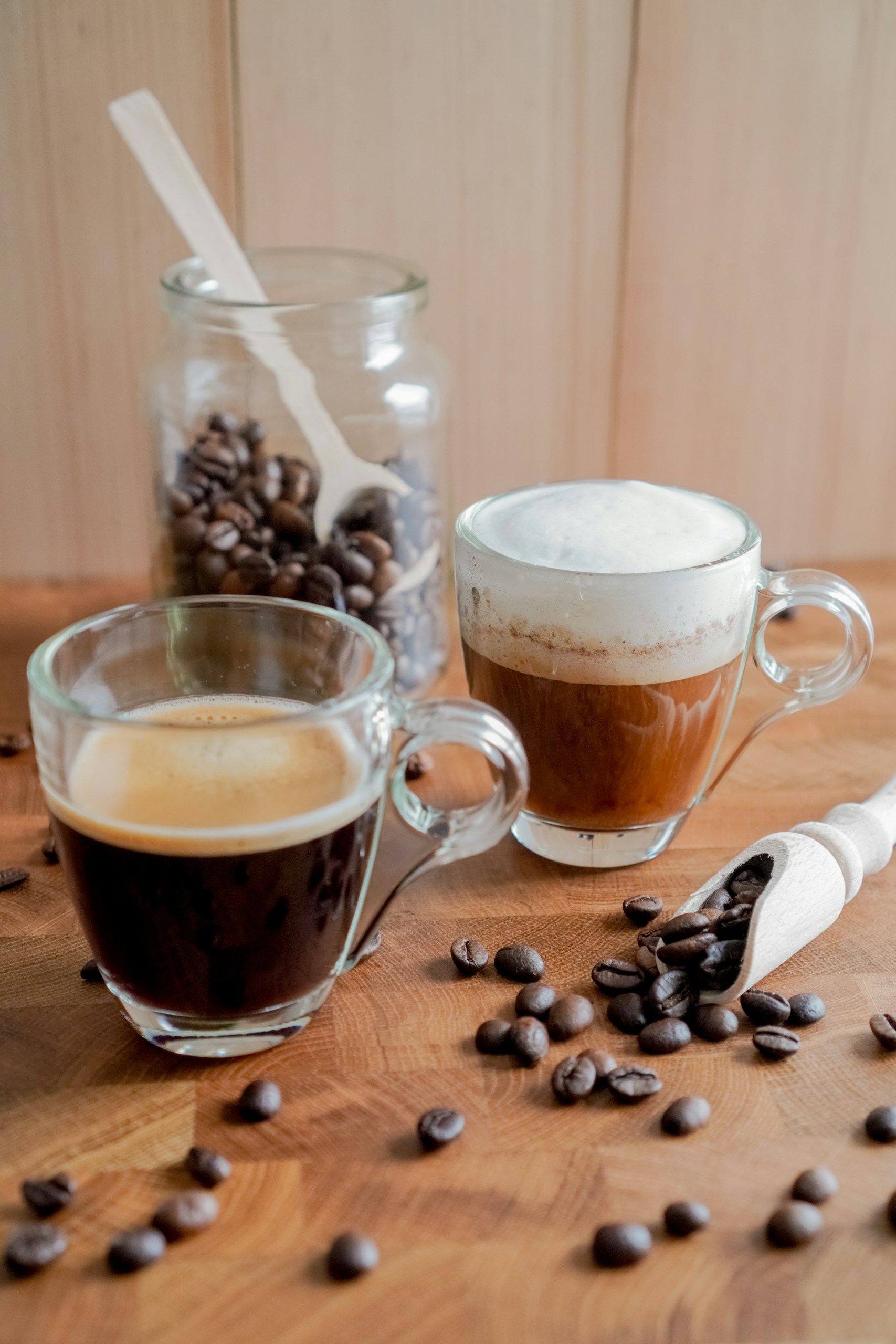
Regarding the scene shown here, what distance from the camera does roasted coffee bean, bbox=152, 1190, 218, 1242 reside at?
750mm

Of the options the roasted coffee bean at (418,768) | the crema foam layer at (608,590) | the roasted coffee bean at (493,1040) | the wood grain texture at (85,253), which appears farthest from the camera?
the wood grain texture at (85,253)

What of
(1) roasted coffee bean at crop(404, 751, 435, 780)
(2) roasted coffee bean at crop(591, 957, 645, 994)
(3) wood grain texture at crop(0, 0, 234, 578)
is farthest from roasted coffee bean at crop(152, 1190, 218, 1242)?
(3) wood grain texture at crop(0, 0, 234, 578)

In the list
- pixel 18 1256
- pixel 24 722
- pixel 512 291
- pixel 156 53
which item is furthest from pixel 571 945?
pixel 156 53

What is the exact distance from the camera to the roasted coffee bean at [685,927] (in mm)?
968

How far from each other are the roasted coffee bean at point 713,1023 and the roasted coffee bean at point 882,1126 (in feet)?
0.38

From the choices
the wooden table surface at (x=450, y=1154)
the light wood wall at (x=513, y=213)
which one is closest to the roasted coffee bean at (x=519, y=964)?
the wooden table surface at (x=450, y=1154)

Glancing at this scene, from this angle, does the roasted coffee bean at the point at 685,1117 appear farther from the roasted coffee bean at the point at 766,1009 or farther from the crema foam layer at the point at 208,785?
the crema foam layer at the point at 208,785

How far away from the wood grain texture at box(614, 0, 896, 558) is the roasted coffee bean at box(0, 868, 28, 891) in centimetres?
102

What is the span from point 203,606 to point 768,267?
1.06 meters

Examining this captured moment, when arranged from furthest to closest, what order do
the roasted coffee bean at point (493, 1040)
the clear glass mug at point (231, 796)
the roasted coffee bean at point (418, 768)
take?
the roasted coffee bean at point (418, 768)
the roasted coffee bean at point (493, 1040)
the clear glass mug at point (231, 796)

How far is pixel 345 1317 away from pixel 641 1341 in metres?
0.16

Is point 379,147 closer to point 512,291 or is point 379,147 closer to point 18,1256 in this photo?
point 512,291

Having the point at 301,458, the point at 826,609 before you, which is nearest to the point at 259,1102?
the point at 826,609

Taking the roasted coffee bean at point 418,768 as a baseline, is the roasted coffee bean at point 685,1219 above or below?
above
